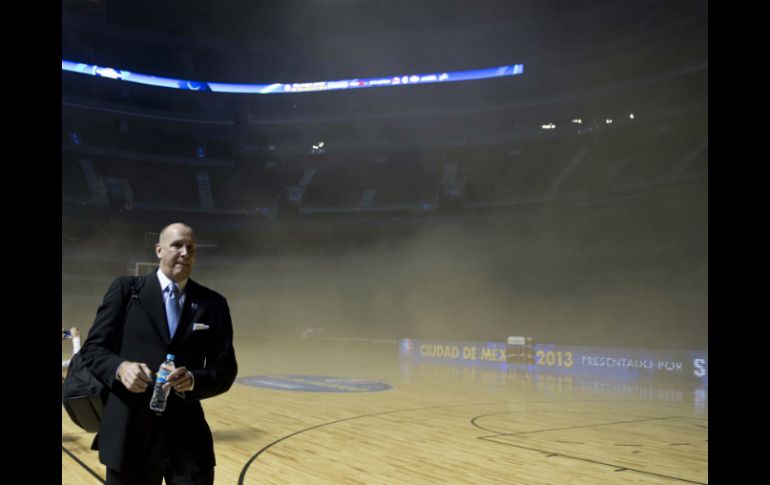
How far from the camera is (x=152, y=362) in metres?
2.47

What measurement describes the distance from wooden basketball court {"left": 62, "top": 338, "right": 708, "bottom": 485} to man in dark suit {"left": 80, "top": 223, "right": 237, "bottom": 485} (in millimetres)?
2797

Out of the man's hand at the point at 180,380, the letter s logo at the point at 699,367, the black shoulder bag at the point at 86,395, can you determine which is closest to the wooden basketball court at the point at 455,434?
the letter s logo at the point at 699,367

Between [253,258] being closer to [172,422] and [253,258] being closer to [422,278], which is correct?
[422,278]

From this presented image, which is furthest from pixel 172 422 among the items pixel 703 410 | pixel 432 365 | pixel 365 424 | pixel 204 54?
pixel 204 54

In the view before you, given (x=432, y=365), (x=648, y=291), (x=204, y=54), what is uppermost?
(x=204, y=54)

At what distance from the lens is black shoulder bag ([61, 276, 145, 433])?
2.46 m

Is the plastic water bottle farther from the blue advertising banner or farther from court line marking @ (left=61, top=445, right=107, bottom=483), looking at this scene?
the blue advertising banner

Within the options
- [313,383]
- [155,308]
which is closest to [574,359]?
[313,383]

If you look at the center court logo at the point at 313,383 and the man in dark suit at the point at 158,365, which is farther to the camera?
the center court logo at the point at 313,383

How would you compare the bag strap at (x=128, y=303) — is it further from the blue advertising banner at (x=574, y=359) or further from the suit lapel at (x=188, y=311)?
the blue advertising banner at (x=574, y=359)

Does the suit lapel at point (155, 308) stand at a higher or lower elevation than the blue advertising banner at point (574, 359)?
higher

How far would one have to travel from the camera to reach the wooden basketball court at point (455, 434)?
5512 mm
